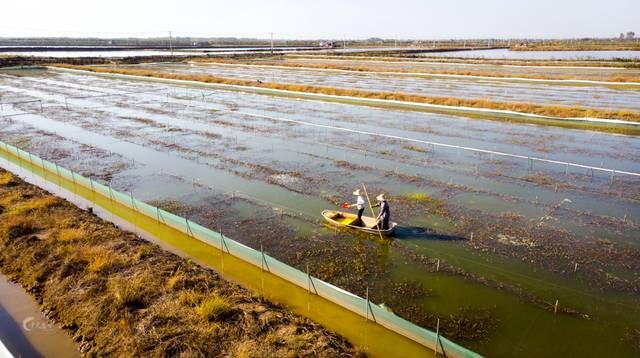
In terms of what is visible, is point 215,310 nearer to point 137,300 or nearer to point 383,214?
point 137,300

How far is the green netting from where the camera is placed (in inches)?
324

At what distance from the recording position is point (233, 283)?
10.6m

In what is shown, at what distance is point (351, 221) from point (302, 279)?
3441 millimetres

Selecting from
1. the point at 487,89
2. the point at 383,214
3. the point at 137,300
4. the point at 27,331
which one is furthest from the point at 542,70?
the point at 27,331

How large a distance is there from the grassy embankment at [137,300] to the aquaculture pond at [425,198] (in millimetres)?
2234

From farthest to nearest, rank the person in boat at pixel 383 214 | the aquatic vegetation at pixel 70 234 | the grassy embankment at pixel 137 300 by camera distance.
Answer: the person in boat at pixel 383 214 < the aquatic vegetation at pixel 70 234 < the grassy embankment at pixel 137 300

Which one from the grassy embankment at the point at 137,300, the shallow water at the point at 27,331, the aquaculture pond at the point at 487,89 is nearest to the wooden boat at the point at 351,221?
the grassy embankment at the point at 137,300

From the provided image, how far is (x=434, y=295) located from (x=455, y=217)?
14.9 feet

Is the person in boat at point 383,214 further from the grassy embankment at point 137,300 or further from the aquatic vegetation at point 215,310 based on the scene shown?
the aquatic vegetation at point 215,310

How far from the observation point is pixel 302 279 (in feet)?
33.3

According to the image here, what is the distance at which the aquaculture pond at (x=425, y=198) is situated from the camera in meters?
9.77

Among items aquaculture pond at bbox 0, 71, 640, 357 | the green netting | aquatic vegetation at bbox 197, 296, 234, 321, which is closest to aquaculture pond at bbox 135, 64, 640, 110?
aquaculture pond at bbox 0, 71, 640, 357

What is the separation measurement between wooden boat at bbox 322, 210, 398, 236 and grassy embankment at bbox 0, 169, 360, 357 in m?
3.92

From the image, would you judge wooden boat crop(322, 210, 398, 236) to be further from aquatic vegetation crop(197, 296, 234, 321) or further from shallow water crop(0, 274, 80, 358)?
shallow water crop(0, 274, 80, 358)
